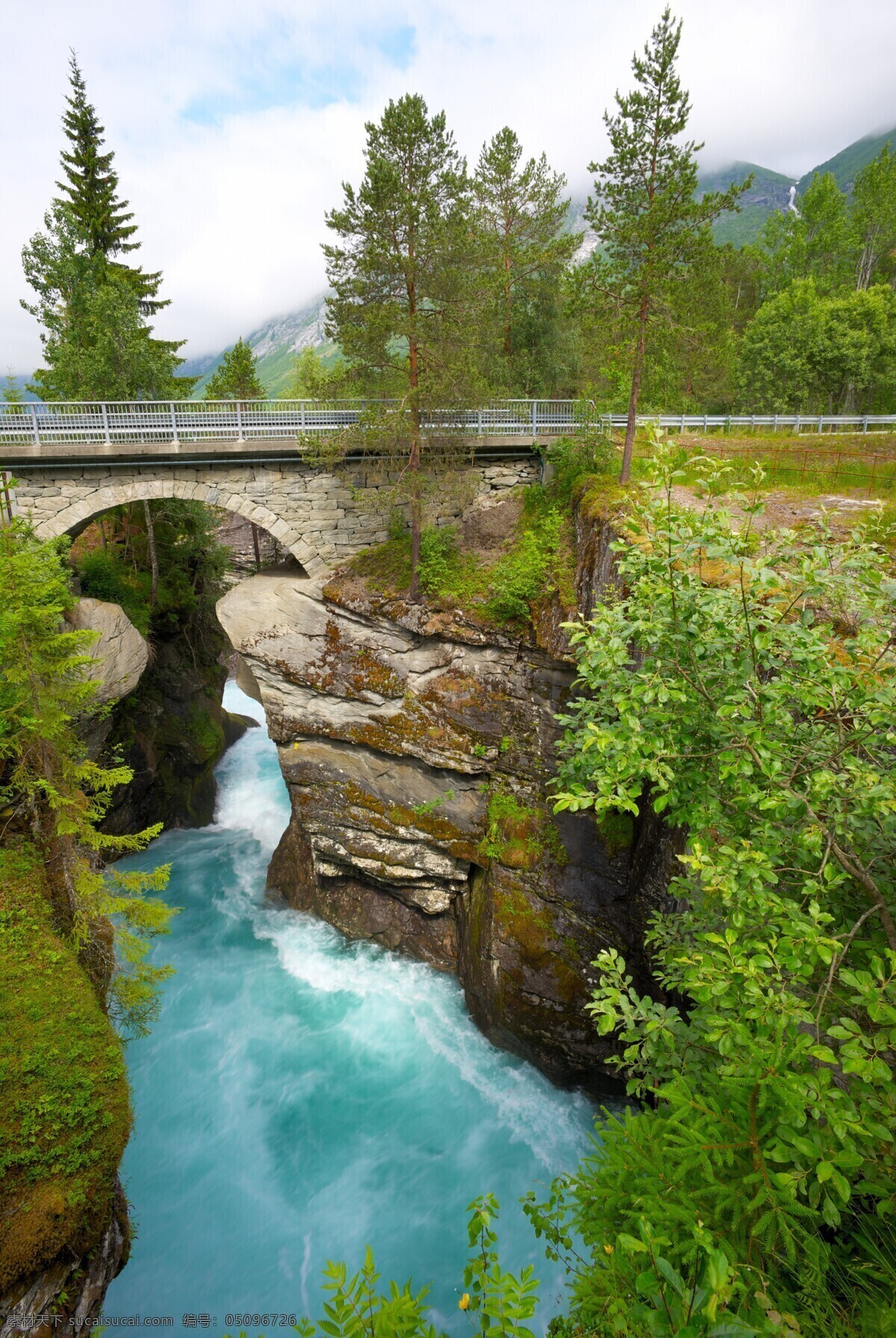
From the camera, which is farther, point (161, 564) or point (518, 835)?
point (161, 564)

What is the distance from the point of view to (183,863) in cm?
1981

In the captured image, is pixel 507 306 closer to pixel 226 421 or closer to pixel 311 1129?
pixel 226 421

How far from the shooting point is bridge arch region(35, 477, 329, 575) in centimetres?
1598

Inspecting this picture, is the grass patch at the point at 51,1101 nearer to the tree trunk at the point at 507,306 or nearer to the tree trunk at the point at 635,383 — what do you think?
the tree trunk at the point at 635,383

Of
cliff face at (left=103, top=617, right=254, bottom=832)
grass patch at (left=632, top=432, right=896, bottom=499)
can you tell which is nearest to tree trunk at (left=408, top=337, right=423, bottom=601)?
grass patch at (left=632, top=432, right=896, bottom=499)

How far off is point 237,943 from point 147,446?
44.1 ft

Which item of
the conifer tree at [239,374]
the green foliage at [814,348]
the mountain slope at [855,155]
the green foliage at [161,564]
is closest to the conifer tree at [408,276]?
the green foliage at [161,564]

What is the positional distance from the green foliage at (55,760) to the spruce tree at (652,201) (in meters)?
12.9

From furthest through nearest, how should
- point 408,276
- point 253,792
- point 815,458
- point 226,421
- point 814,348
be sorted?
point 814,348, point 253,792, point 815,458, point 226,421, point 408,276

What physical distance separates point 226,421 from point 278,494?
220 cm

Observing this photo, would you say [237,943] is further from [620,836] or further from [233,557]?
[233,557]

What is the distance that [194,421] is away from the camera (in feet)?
52.3

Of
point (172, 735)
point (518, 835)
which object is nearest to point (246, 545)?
point (172, 735)

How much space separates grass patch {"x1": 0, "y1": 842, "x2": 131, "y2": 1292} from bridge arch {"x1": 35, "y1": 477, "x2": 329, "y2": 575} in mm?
10595
